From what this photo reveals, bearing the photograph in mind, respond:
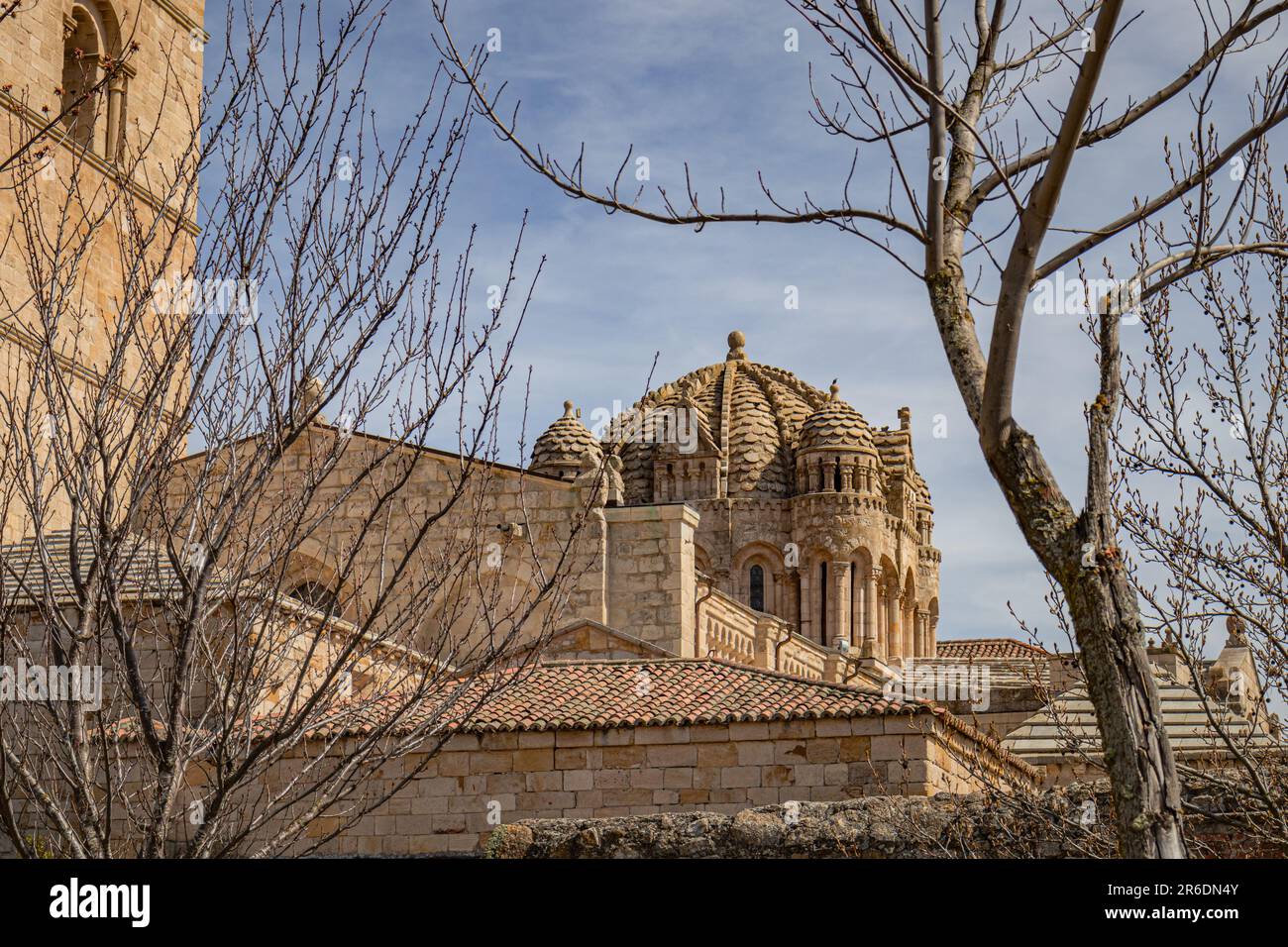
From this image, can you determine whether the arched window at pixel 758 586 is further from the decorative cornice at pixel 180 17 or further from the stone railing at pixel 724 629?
the decorative cornice at pixel 180 17

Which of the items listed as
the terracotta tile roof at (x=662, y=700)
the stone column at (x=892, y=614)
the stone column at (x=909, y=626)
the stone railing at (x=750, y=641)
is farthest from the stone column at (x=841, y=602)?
the terracotta tile roof at (x=662, y=700)

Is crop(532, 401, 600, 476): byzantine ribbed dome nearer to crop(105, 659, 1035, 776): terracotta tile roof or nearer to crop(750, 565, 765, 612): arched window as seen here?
crop(750, 565, 765, 612): arched window

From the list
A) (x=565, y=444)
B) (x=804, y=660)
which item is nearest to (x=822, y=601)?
(x=565, y=444)

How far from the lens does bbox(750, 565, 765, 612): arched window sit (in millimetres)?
52000

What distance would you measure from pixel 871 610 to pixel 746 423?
746 centimetres

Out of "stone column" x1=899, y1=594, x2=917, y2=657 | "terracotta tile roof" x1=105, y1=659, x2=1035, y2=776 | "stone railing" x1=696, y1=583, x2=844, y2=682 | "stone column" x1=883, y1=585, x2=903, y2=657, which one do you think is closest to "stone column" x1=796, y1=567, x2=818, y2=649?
"stone column" x1=883, y1=585, x2=903, y2=657

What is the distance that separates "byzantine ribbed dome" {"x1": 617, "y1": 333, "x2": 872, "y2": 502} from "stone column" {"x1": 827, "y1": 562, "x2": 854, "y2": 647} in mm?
3216

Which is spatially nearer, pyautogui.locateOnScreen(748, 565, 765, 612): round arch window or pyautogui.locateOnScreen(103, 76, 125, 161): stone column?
pyautogui.locateOnScreen(103, 76, 125, 161): stone column

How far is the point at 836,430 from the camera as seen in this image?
51750 mm

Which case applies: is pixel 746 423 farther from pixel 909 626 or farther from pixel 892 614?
pixel 909 626

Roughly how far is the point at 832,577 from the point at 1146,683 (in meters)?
45.9

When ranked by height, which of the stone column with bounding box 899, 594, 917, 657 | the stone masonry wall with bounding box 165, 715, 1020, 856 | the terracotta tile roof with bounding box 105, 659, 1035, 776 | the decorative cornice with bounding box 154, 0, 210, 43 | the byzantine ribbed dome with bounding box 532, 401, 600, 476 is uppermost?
the decorative cornice with bounding box 154, 0, 210, 43

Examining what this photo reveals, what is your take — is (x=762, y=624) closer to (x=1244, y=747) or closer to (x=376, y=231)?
(x=1244, y=747)

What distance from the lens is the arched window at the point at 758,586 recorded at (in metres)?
52.0
